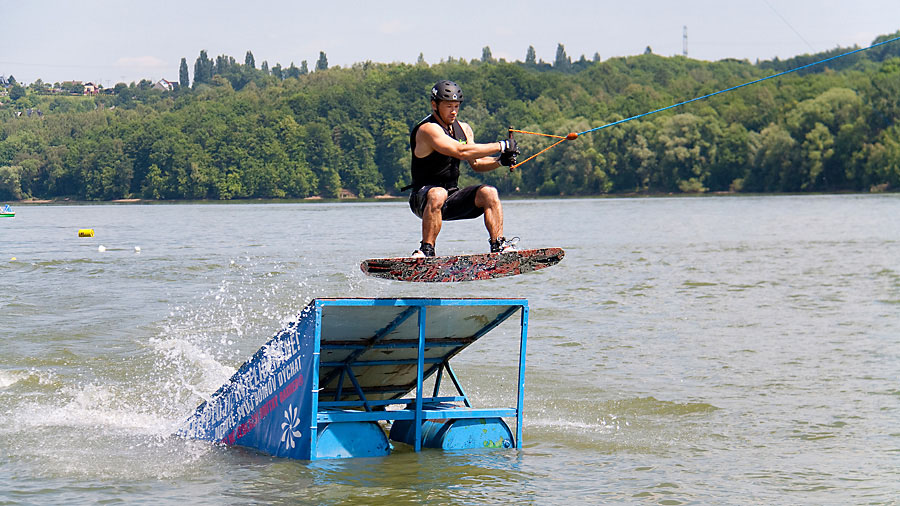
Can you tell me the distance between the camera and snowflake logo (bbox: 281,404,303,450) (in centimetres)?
1023

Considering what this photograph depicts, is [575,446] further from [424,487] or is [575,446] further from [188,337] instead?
[188,337]

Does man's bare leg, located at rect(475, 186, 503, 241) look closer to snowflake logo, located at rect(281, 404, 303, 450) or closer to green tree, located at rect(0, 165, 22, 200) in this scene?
snowflake logo, located at rect(281, 404, 303, 450)

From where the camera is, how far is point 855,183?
→ 117 metres

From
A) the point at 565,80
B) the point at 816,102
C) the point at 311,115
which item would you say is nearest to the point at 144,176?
the point at 311,115

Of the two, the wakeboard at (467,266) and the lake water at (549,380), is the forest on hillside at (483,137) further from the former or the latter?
the wakeboard at (467,266)

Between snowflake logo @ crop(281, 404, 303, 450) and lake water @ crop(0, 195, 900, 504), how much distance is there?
10.1 inches

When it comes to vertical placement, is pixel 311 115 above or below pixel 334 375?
above

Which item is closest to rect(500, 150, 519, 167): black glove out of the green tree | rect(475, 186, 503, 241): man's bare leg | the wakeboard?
rect(475, 186, 503, 241): man's bare leg

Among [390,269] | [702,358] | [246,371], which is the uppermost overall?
[390,269]

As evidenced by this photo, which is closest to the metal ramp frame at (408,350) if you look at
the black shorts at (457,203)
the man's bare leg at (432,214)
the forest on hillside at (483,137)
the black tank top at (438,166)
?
the man's bare leg at (432,214)

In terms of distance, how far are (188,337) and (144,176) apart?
131777 mm

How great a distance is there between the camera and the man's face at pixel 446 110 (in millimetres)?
10383

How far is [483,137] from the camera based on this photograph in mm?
144000

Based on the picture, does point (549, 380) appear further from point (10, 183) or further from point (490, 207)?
point (10, 183)
